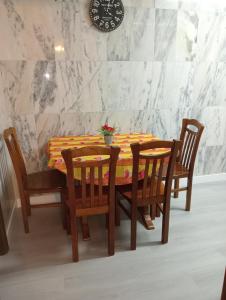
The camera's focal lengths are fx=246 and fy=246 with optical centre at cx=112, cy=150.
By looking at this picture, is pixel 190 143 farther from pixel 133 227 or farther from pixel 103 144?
pixel 133 227

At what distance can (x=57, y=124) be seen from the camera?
2.64 meters

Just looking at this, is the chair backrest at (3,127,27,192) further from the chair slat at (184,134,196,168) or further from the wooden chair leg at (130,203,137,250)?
the chair slat at (184,134,196,168)

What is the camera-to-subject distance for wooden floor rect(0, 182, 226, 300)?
1.71 meters

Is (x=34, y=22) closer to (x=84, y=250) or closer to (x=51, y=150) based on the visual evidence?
(x=51, y=150)

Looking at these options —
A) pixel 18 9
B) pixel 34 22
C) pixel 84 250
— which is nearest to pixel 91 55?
pixel 34 22

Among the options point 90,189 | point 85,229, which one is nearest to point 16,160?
point 90,189

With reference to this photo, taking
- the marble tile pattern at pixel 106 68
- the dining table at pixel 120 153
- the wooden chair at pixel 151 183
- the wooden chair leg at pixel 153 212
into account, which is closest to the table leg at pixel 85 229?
the dining table at pixel 120 153

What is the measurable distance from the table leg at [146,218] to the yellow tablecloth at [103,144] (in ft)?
1.96

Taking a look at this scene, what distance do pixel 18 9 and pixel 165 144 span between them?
185 cm

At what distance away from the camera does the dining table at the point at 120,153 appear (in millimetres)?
1959

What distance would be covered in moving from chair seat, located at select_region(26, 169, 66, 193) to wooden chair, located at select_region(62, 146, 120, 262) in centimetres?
25

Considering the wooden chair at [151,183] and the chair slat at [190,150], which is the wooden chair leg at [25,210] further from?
the chair slat at [190,150]

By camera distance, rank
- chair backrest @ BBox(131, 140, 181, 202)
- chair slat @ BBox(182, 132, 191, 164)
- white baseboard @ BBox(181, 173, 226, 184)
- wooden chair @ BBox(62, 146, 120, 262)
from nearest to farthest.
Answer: wooden chair @ BBox(62, 146, 120, 262)
chair backrest @ BBox(131, 140, 181, 202)
chair slat @ BBox(182, 132, 191, 164)
white baseboard @ BBox(181, 173, 226, 184)

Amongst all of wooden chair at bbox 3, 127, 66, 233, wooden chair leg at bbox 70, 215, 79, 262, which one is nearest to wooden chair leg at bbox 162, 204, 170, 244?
wooden chair leg at bbox 70, 215, 79, 262
